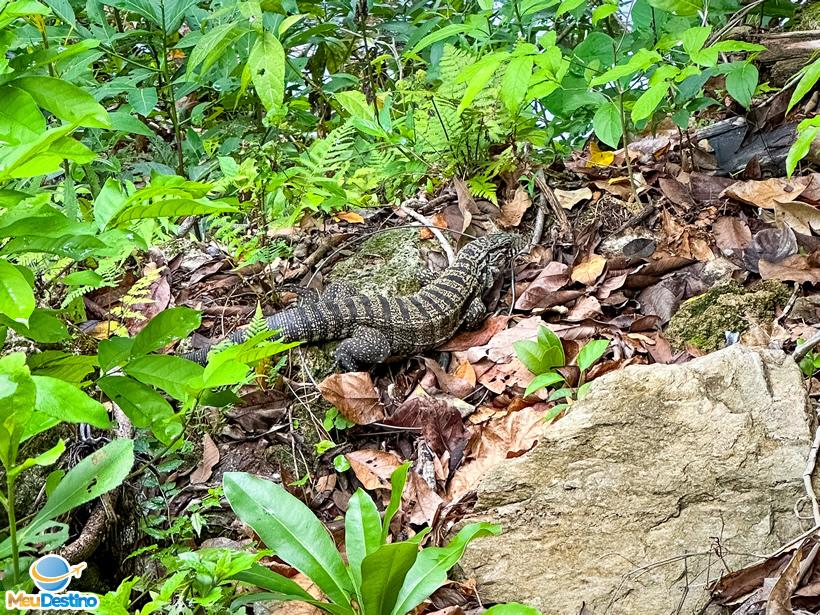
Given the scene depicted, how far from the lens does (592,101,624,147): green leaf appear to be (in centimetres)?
504

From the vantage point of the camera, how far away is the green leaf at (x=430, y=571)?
9.61 ft

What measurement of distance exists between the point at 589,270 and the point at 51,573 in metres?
4.04

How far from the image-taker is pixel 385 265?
646 cm

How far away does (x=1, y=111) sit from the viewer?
247 centimetres

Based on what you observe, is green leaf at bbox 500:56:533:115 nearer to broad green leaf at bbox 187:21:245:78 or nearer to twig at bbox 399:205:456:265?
broad green leaf at bbox 187:21:245:78

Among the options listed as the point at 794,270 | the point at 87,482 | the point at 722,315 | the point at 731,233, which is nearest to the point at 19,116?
the point at 87,482

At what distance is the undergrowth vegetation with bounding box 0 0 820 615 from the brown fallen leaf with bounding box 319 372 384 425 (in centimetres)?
49

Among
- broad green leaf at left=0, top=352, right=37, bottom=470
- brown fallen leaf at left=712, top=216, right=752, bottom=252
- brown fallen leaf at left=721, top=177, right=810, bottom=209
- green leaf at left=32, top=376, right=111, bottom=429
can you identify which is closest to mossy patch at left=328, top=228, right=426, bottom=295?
brown fallen leaf at left=712, top=216, right=752, bottom=252

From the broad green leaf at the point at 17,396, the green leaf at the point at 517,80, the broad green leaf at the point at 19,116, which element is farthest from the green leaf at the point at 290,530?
the green leaf at the point at 517,80

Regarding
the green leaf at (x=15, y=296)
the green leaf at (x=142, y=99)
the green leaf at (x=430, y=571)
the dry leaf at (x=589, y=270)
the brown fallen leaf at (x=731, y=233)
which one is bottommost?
the dry leaf at (x=589, y=270)

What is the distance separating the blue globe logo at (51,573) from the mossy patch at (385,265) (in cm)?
386

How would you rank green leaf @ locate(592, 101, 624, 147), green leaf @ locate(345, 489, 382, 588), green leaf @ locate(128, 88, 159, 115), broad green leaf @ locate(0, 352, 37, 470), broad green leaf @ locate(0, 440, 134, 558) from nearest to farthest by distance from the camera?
broad green leaf @ locate(0, 352, 37, 470)
broad green leaf @ locate(0, 440, 134, 558)
green leaf @ locate(345, 489, 382, 588)
green leaf @ locate(592, 101, 624, 147)
green leaf @ locate(128, 88, 159, 115)

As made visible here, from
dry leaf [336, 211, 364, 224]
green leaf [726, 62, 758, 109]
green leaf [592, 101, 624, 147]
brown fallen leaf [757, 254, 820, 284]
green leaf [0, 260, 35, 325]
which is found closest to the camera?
green leaf [0, 260, 35, 325]

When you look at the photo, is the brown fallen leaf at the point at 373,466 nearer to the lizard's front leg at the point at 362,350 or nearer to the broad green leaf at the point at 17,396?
the lizard's front leg at the point at 362,350
